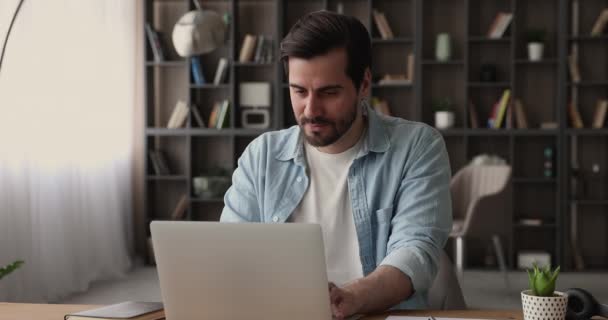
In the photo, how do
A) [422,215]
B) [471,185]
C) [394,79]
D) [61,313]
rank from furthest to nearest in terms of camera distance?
[394,79] → [471,185] → [422,215] → [61,313]

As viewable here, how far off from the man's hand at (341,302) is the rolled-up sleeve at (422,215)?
0.21 meters

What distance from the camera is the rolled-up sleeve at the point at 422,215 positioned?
1.64 m

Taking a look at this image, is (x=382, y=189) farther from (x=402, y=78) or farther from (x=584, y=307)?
(x=402, y=78)

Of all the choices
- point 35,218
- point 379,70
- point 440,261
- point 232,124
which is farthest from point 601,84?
point 440,261

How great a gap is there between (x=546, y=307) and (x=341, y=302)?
0.36 m

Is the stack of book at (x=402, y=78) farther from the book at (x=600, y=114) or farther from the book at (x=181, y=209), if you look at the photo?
the book at (x=181, y=209)

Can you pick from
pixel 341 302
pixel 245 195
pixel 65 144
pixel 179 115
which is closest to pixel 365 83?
pixel 245 195

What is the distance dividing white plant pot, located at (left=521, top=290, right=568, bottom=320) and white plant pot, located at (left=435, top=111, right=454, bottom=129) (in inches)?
182

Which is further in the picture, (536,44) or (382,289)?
(536,44)

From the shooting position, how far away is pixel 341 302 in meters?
1.42

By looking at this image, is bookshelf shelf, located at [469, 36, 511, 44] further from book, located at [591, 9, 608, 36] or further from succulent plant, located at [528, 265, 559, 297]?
succulent plant, located at [528, 265, 559, 297]

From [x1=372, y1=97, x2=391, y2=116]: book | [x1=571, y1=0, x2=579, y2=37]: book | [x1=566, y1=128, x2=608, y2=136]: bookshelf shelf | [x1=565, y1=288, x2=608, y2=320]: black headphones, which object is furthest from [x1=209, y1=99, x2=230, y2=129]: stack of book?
[x1=565, y1=288, x2=608, y2=320]: black headphones

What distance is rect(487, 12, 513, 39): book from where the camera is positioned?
582 cm

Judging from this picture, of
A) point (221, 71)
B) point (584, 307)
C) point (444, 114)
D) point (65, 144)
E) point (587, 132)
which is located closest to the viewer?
point (584, 307)
